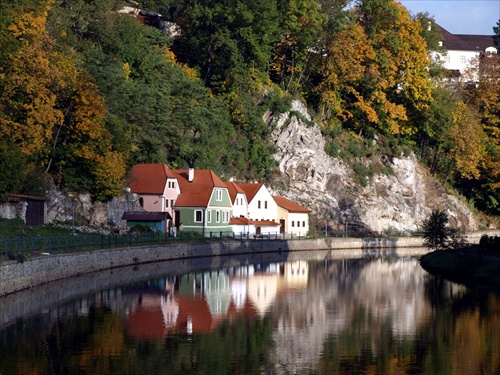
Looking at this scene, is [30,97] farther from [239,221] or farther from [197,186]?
[239,221]

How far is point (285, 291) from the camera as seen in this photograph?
5903 cm

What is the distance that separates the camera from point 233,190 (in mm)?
102125

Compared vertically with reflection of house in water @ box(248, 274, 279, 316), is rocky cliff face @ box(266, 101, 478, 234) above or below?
above

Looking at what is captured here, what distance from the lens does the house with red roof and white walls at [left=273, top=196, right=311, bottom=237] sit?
10725 centimetres

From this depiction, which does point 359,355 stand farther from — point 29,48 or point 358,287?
point 29,48

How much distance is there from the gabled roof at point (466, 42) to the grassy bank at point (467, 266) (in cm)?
8893

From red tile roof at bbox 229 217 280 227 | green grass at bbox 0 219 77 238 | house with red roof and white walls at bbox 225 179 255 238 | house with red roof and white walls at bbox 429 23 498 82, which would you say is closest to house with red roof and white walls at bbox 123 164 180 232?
house with red roof and white walls at bbox 225 179 255 238

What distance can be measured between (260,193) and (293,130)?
493 inches

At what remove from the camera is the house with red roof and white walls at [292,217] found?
107250mm

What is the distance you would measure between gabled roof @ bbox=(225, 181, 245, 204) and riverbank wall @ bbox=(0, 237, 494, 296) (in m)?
A: 8.24

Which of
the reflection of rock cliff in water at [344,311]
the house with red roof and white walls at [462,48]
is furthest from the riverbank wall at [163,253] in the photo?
the house with red roof and white walls at [462,48]

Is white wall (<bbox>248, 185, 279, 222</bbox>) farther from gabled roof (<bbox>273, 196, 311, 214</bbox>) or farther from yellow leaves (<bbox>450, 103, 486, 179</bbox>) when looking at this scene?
yellow leaves (<bbox>450, 103, 486, 179</bbox>)

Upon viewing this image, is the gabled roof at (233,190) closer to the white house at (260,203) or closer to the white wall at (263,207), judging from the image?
the white house at (260,203)

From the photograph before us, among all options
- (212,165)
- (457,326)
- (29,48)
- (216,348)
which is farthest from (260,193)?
(216,348)
